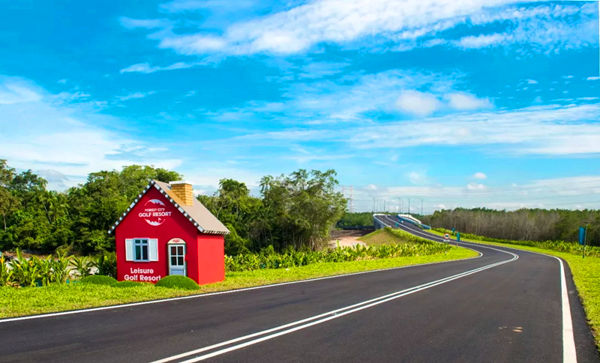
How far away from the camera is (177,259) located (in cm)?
1844

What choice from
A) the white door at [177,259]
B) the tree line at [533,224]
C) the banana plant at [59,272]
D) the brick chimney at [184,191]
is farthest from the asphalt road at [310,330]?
the tree line at [533,224]

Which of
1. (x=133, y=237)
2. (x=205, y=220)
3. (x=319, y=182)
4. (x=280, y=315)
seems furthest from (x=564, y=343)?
(x=319, y=182)

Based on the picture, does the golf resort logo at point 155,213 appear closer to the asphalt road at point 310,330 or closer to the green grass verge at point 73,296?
the green grass verge at point 73,296

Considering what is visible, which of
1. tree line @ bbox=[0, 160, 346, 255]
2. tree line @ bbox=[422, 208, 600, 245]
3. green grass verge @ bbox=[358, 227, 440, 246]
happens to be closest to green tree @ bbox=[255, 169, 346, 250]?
tree line @ bbox=[0, 160, 346, 255]

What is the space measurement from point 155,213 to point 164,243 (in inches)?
54.1

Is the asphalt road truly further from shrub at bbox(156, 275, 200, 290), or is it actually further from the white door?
the white door

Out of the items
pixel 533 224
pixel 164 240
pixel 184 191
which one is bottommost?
pixel 533 224

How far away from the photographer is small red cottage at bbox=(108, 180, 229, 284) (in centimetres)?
1834

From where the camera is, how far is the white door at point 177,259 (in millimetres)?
18203

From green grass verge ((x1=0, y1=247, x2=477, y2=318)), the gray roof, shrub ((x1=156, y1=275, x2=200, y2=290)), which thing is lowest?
shrub ((x1=156, y1=275, x2=200, y2=290))

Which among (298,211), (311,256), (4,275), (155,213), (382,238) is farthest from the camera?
(382,238)

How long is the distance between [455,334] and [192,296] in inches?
332

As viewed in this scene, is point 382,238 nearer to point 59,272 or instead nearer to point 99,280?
point 99,280

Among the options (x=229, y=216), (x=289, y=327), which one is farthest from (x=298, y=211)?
(x=289, y=327)
